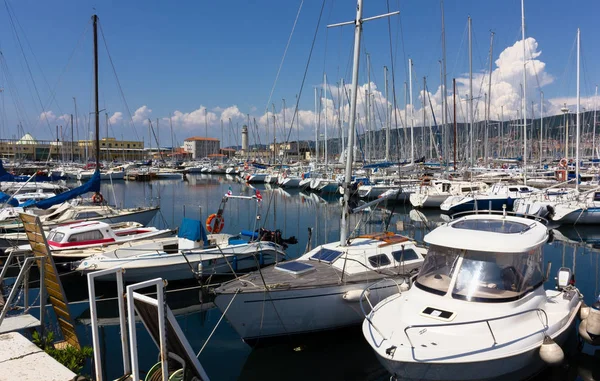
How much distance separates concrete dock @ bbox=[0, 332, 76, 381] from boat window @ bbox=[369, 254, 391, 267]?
9232 mm

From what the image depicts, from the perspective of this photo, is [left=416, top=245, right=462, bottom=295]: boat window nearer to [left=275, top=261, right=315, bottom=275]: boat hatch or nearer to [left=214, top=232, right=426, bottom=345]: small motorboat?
[left=214, top=232, right=426, bottom=345]: small motorboat

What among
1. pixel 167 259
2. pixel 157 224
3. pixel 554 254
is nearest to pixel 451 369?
pixel 167 259

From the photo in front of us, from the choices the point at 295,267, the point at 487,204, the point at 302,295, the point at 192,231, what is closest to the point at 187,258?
the point at 192,231

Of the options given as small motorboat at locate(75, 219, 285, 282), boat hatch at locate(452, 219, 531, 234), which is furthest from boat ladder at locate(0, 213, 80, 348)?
boat hatch at locate(452, 219, 531, 234)

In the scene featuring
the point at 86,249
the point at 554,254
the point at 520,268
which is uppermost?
the point at 520,268

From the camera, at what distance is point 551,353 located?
850 cm

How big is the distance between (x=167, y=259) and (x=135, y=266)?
120cm

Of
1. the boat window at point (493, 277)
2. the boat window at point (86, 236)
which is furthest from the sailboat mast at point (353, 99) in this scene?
the boat window at point (86, 236)

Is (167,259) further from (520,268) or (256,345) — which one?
(520,268)

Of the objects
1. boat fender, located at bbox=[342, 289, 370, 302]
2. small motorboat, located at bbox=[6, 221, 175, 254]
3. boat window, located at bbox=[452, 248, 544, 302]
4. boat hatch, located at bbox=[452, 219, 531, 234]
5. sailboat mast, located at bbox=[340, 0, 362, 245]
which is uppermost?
sailboat mast, located at bbox=[340, 0, 362, 245]

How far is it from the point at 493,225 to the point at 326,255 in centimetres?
524

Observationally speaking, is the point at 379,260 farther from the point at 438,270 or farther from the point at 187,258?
the point at 187,258

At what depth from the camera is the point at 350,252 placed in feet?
46.5

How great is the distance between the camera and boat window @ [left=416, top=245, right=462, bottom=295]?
1009 centimetres
